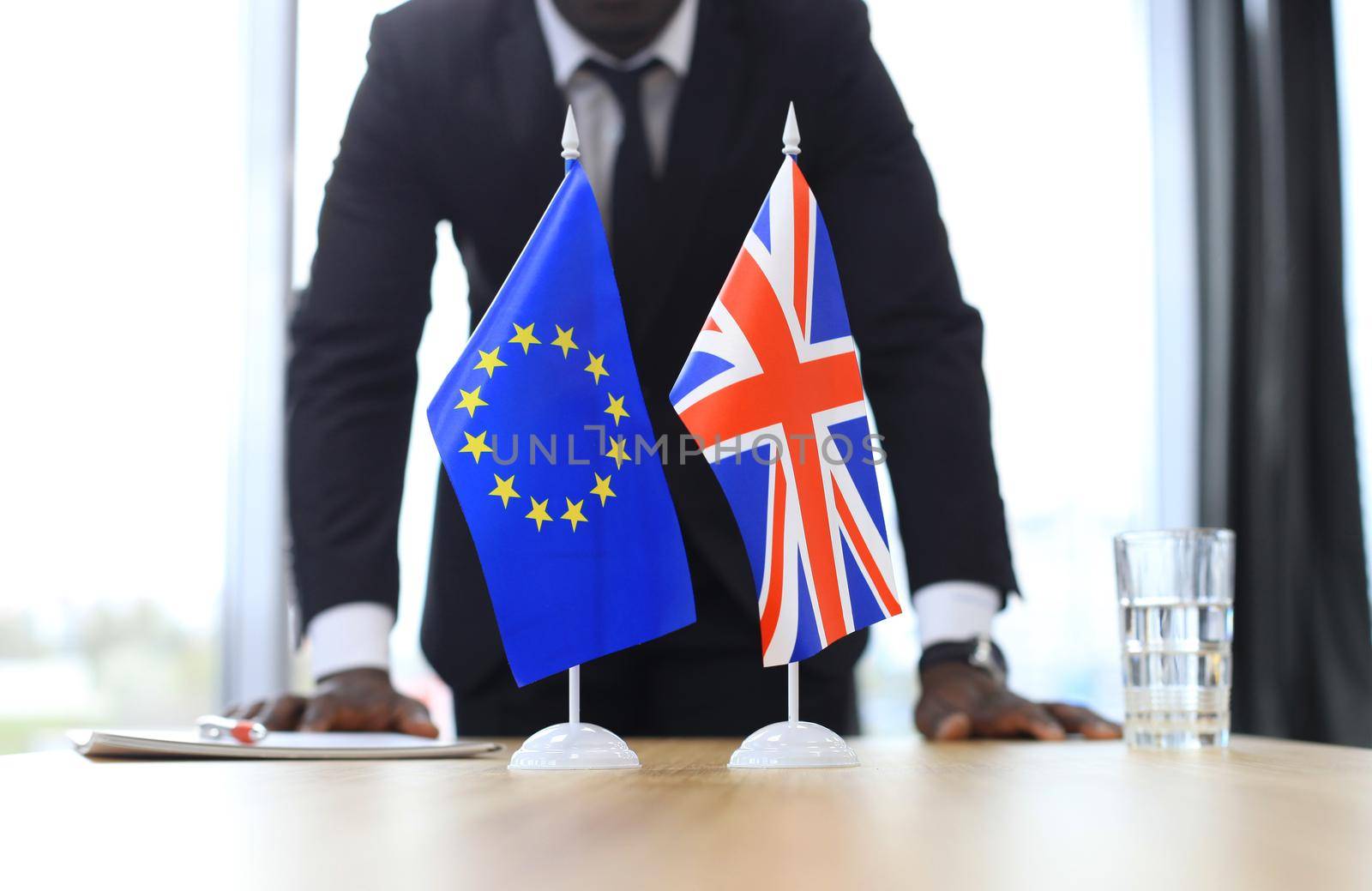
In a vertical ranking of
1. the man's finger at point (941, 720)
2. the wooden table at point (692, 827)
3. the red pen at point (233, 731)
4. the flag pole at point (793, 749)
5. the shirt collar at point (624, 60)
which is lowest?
the man's finger at point (941, 720)

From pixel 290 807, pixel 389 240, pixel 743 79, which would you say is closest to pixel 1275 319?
pixel 743 79

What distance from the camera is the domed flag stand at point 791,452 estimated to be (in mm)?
824

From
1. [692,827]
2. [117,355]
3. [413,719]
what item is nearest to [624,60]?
[413,719]

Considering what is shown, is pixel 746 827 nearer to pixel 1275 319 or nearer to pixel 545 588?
pixel 545 588

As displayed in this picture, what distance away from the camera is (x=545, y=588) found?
826mm

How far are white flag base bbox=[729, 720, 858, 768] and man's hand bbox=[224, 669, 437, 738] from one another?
48 cm

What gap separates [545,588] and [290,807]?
0.28 m

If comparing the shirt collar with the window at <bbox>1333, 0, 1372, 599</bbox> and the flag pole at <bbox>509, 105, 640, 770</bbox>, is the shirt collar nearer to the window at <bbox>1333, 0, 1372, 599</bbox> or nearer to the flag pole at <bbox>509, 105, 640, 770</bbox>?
the flag pole at <bbox>509, 105, 640, 770</bbox>

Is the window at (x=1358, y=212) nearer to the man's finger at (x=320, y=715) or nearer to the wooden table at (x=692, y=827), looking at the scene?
the wooden table at (x=692, y=827)

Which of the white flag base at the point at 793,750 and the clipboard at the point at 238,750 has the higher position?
the white flag base at the point at 793,750

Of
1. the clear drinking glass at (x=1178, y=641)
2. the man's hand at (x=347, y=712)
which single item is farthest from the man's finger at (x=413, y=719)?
the clear drinking glass at (x=1178, y=641)

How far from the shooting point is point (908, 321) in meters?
1.66

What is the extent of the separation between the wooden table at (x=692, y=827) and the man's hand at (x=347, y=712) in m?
0.40

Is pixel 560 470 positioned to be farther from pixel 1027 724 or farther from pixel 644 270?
pixel 644 270
